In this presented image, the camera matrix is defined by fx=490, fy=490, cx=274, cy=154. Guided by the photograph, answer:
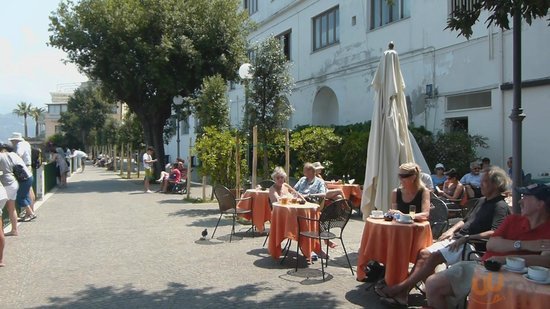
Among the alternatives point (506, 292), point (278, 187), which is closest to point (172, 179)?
point (278, 187)

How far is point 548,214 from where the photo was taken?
4.11 metres

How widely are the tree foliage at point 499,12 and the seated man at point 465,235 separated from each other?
1564mm

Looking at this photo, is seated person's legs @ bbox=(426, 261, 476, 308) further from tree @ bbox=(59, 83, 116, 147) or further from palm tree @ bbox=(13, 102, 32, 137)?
palm tree @ bbox=(13, 102, 32, 137)

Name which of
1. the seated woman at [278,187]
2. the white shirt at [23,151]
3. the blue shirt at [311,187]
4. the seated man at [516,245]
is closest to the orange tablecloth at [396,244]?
the seated man at [516,245]

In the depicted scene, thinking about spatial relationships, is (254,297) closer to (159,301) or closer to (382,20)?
(159,301)

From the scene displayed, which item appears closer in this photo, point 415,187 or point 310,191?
point 415,187

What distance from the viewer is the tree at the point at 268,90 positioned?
11.6 meters

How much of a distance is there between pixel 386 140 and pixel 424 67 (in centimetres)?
917

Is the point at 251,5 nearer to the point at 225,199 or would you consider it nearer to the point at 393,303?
the point at 225,199

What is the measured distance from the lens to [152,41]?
2108 centimetres

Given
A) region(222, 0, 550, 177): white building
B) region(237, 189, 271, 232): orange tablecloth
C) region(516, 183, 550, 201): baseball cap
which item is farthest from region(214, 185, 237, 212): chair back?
region(222, 0, 550, 177): white building

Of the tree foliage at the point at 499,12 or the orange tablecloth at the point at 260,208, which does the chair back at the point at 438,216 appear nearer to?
the tree foliage at the point at 499,12

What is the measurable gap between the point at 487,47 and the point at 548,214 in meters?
10.6

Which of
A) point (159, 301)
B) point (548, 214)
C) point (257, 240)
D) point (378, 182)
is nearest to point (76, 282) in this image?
point (159, 301)
